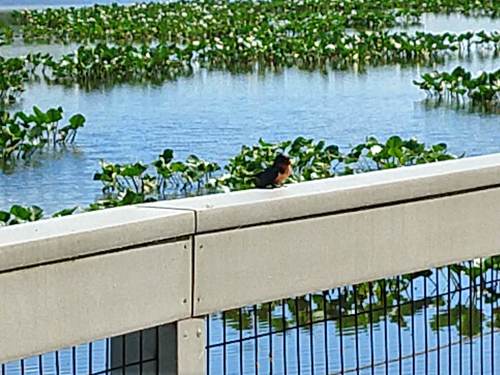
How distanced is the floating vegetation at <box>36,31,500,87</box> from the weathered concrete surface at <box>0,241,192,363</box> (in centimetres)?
1920

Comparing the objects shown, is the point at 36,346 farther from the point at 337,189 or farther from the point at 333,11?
the point at 333,11

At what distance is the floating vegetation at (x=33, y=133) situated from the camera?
47.6 ft

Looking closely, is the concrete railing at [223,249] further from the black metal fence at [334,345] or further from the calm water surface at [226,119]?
the calm water surface at [226,119]

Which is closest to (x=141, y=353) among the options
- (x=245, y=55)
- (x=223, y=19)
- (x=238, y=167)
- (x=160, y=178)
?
(x=238, y=167)

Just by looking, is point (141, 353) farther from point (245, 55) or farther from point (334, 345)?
point (245, 55)

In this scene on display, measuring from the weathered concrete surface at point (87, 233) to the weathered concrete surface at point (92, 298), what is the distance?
0.02 meters

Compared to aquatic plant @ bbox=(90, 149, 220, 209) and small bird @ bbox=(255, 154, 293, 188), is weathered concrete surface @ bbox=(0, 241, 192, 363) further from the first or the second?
aquatic plant @ bbox=(90, 149, 220, 209)

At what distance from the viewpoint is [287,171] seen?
3.38 meters

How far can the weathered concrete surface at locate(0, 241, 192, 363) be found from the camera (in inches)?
93.4

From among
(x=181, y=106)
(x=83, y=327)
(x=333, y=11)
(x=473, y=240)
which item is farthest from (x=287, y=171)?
(x=333, y=11)

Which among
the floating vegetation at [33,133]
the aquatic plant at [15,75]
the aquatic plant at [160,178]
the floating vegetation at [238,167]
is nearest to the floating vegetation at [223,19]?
the aquatic plant at [15,75]

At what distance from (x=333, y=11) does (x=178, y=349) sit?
111ft

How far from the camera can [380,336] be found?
650 centimetres

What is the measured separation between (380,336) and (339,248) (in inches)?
146
